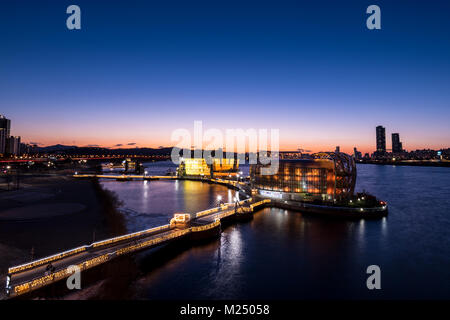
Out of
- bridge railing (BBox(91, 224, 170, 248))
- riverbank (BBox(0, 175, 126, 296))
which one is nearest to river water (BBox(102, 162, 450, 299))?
bridge railing (BBox(91, 224, 170, 248))

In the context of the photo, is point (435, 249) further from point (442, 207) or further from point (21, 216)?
point (21, 216)

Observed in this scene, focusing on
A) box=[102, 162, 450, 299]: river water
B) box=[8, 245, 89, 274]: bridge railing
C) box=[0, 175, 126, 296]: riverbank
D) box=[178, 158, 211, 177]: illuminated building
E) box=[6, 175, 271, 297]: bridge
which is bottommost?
box=[102, 162, 450, 299]: river water

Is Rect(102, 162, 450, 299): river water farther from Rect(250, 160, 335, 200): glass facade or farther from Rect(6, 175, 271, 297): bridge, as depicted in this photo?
Rect(250, 160, 335, 200): glass facade

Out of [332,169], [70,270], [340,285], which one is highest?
[332,169]

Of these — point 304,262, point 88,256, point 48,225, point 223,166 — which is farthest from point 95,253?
point 223,166

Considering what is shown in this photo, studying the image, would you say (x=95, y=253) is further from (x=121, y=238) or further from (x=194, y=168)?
(x=194, y=168)
